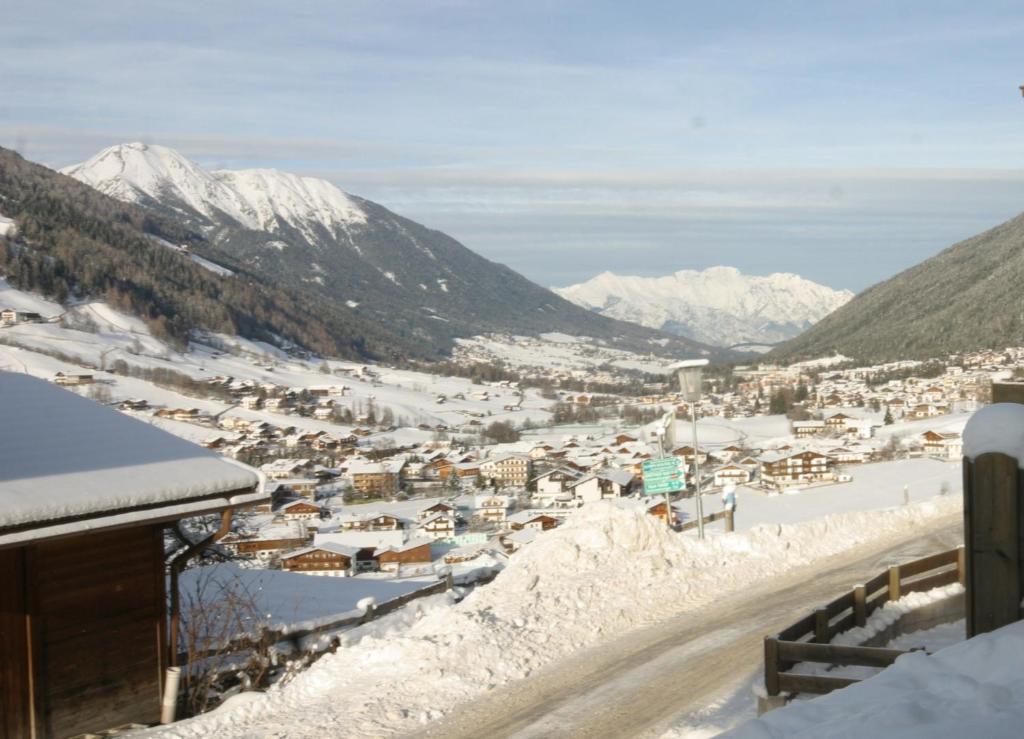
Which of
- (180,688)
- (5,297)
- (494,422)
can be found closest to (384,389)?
(494,422)

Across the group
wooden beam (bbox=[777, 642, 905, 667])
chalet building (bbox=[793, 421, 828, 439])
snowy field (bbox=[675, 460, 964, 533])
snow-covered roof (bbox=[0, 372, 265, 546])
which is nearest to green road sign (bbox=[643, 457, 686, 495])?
snowy field (bbox=[675, 460, 964, 533])

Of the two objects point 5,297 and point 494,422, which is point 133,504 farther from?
point 5,297

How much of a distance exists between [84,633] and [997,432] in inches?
328

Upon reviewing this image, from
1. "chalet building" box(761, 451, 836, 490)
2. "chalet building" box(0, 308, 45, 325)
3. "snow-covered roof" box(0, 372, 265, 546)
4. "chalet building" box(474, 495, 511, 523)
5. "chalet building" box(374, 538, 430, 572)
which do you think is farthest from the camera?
"chalet building" box(0, 308, 45, 325)

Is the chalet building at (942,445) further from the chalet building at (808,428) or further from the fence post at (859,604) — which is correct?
the chalet building at (808,428)

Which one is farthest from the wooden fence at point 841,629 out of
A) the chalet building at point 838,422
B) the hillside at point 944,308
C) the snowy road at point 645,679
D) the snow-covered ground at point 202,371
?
the hillside at point 944,308

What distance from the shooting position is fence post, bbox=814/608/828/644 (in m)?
9.19

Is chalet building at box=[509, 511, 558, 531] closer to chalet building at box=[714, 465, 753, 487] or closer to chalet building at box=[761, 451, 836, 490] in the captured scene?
chalet building at box=[714, 465, 753, 487]

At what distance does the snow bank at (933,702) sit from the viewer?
436 centimetres

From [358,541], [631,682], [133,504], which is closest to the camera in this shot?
[133,504]

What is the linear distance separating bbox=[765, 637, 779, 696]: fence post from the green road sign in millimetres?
9096

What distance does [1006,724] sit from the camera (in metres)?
4.27

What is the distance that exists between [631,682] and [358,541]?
112 ft

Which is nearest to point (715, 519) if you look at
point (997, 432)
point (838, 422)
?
point (997, 432)
